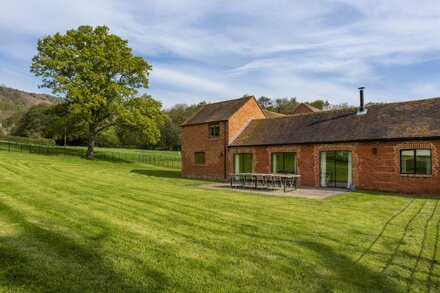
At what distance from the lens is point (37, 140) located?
49844mm

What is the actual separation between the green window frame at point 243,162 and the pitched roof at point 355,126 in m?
0.92

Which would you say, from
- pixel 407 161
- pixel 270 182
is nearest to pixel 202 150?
pixel 270 182

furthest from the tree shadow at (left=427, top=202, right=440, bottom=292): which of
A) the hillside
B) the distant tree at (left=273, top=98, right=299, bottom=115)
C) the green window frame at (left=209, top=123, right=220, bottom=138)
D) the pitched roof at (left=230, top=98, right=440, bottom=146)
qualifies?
the hillside

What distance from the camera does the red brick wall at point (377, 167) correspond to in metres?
15.7

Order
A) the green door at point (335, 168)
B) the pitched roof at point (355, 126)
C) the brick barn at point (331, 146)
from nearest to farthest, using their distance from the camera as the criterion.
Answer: the brick barn at point (331, 146)
the pitched roof at point (355, 126)
the green door at point (335, 168)

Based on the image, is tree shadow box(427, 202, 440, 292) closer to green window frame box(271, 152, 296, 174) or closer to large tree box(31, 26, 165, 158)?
green window frame box(271, 152, 296, 174)

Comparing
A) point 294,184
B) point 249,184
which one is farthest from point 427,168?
point 249,184

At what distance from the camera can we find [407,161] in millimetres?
16359

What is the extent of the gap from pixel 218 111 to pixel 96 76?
45.7 ft

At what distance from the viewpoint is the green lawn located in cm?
462

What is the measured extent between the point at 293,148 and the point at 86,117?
22.0 metres

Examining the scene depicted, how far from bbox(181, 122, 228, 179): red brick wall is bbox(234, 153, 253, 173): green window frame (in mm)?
1229

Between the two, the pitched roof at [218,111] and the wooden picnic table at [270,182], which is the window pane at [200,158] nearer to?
the pitched roof at [218,111]

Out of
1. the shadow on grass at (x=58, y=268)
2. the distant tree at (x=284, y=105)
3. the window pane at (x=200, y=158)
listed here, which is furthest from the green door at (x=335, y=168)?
the distant tree at (x=284, y=105)
